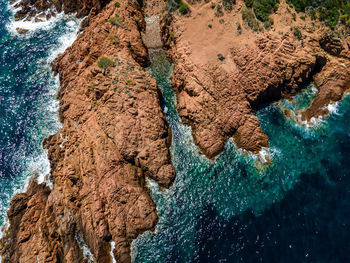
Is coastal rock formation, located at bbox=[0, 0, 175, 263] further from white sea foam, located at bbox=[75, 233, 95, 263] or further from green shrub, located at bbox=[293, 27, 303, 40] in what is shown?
green shrub, located at bbox=[293, 27, 303, 40]

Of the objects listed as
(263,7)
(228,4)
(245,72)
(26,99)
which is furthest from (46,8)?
(245,72)

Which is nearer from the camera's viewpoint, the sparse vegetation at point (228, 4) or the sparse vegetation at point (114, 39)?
the sparse vegetation at point (114, 39)

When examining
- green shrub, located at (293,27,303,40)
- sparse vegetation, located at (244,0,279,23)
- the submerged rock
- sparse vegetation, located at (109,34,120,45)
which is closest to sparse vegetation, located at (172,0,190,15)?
sparse vegetation, located at (244,0,279,23)

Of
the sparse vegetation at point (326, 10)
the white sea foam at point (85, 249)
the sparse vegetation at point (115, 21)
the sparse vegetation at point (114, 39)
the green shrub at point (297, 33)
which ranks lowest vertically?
the white sea foam at point (85, 249)

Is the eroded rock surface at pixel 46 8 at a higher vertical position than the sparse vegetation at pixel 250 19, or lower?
lower

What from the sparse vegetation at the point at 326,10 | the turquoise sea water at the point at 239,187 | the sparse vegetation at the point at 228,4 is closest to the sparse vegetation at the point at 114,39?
the turquoise sea water at the point at 239,187

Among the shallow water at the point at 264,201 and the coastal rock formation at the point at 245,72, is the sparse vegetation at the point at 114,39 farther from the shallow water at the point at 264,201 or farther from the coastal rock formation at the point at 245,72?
the shallow water at the point at 264,201

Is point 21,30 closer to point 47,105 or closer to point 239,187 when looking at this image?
point 47,105
